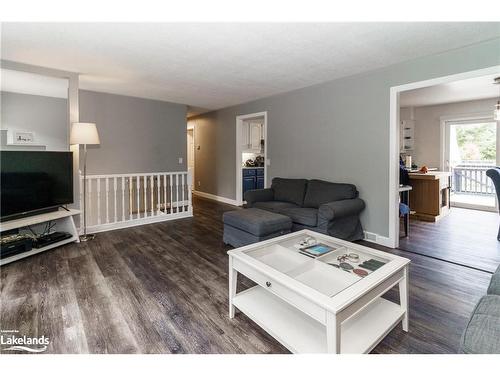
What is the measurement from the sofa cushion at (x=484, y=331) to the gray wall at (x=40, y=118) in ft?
15.9

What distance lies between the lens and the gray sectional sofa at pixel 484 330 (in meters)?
1.00

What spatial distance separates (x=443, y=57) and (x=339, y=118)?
1.35 metres

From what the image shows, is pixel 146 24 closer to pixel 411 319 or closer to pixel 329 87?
pixel 329 87

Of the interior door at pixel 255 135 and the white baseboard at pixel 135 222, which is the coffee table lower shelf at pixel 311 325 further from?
the interior door at pixel 255 135

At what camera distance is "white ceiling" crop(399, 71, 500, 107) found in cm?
433

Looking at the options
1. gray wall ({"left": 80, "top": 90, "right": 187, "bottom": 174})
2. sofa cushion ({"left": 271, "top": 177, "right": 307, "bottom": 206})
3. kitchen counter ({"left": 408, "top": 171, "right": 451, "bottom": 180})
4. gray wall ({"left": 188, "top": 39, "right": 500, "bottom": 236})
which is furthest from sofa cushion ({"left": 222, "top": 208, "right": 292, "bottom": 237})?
kitchen counter ({"left": 408, "top": 171, "right": 451, "bottom": 180})

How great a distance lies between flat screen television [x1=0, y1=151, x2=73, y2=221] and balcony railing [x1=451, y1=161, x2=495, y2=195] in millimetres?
7821

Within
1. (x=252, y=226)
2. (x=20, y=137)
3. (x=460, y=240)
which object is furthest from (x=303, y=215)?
(x=20, y=137)

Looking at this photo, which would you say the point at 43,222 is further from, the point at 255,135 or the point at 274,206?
the point at 255,135

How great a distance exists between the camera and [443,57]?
287cm

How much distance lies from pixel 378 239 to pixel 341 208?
79 centimetres

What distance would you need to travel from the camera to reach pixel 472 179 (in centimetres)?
612
